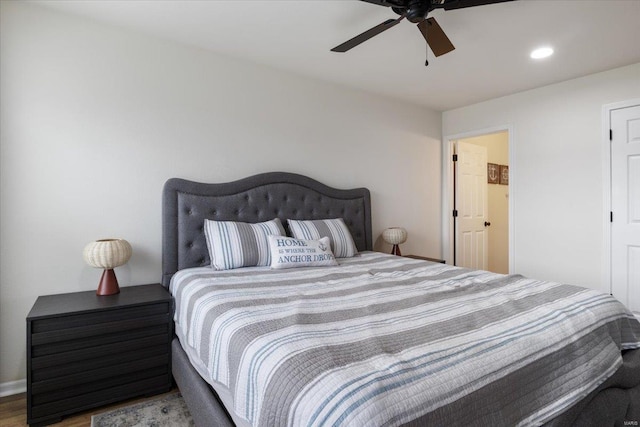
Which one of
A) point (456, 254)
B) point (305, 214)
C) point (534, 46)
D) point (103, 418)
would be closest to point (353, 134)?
point (305, 214)

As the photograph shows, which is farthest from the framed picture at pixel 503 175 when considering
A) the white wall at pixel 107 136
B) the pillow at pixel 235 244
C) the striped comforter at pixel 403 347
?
the pillow at pixel 235 244

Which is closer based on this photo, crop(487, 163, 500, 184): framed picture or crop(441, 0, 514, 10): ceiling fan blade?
crop(441, 0, 514, 10): ceiling fan blade

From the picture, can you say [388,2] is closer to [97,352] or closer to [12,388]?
[97,352]

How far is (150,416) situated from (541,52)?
150 inches

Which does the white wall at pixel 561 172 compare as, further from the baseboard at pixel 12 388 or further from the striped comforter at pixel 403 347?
the baseboard at pixel 12 388

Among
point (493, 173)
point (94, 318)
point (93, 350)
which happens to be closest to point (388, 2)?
point (94, 318)

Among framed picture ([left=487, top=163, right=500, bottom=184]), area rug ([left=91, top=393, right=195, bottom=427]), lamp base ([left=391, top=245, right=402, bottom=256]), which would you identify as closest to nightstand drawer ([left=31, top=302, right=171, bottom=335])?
area rug ([left=91, top=393, right=195, bottom=427])

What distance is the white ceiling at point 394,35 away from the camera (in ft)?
6.95

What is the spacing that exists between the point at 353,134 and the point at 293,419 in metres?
3.12

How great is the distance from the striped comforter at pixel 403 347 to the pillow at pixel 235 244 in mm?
463

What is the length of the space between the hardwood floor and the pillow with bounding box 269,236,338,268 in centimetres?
114

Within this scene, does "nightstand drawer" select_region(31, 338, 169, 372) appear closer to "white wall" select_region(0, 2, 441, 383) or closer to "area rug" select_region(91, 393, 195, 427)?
"area rug" select_region(91, 393, 195, 427)

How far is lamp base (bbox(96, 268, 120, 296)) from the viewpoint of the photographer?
2121 millimetres

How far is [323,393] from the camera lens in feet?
2.73
